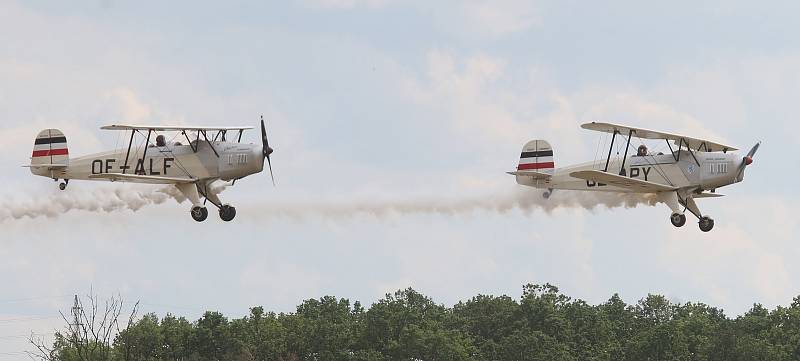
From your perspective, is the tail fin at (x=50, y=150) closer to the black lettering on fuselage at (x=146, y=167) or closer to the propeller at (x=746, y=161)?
the black lettering on fuselage at (x=146, y=167)

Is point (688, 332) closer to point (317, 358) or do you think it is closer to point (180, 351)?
point (317, 358)

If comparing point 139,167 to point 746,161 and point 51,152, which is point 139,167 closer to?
point 51,152

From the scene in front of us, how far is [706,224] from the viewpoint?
169ft

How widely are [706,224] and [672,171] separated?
6.44 feet

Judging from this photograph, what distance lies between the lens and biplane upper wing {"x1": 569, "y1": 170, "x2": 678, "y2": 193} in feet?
169

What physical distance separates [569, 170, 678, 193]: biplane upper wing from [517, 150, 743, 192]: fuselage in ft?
0.94

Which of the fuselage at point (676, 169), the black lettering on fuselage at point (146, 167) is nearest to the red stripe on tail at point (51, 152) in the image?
the black lettering on fuselage at point (146, 167)

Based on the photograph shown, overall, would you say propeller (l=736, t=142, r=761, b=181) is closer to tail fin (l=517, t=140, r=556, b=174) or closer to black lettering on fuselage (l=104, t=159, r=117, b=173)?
tail fin (l=517, t=140, r=556, b=174)

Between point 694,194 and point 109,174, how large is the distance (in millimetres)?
18234

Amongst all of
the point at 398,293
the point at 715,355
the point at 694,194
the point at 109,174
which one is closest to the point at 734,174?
the point at 694,194

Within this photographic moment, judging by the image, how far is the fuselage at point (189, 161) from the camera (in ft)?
162

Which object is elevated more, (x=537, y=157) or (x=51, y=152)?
(x=51, y=152)

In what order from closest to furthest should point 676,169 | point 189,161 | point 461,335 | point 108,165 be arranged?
point 189,161 < point 108,165 < point 676,169 < point 461,335

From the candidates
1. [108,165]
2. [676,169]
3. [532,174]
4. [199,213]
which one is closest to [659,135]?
[676,169]
